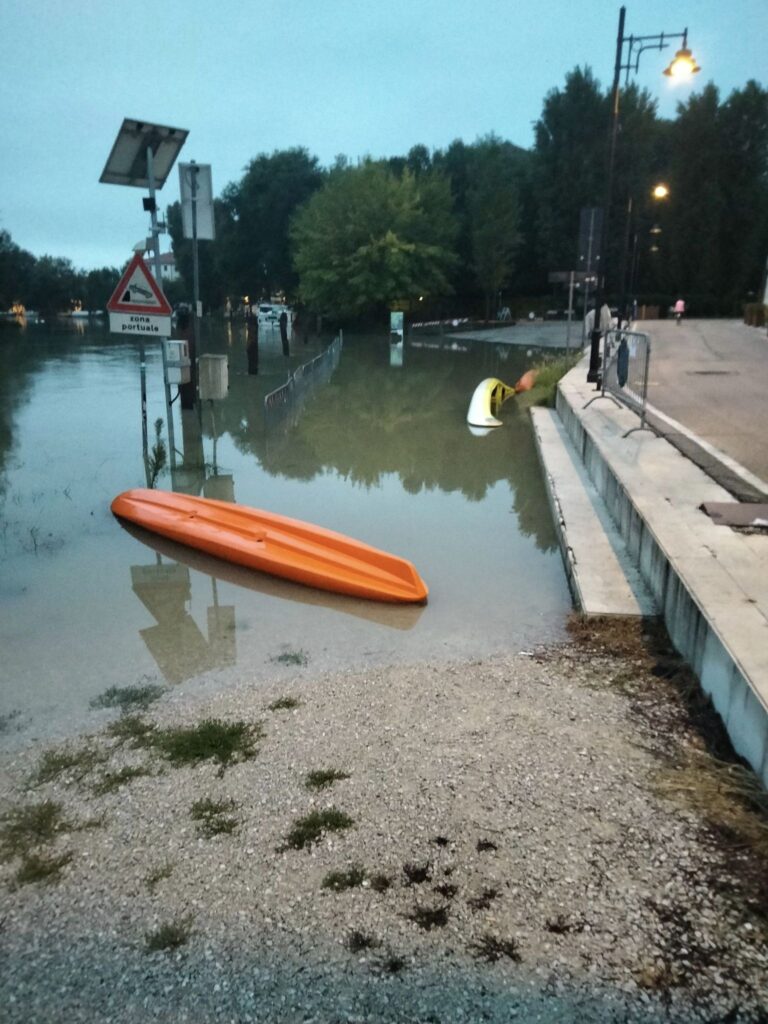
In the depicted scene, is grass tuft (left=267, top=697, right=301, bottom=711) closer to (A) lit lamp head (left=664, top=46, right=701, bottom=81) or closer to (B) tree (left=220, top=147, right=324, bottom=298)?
(A) lit lamp head (left=664, top=46, right=701, bottom=81)

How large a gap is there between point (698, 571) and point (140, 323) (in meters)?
7.46

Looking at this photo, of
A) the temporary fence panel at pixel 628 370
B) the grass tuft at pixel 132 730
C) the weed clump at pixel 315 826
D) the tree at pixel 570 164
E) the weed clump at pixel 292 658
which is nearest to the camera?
the weed clump at pixel 315 826

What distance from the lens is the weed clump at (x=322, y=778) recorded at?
12.2 feet

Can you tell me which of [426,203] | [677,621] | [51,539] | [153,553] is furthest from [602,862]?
[426,203]

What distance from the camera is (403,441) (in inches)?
539

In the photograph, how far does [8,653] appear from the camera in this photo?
539 cm

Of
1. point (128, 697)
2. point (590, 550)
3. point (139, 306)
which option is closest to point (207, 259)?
point (139, 306)

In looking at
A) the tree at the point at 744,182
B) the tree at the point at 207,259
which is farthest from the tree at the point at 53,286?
the tree at the point at 744,182

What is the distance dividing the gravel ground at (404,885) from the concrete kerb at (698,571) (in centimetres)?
40

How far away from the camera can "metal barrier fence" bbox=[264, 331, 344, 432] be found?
1500cm

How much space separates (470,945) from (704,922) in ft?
2.88

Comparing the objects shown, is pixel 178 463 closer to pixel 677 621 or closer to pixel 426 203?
pixel 677 621

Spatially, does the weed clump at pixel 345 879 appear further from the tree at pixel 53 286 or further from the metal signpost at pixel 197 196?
the tree at pixel 53 286

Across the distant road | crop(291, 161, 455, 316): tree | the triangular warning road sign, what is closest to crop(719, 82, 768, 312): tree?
crop(291, 161, 455, 316): tree
